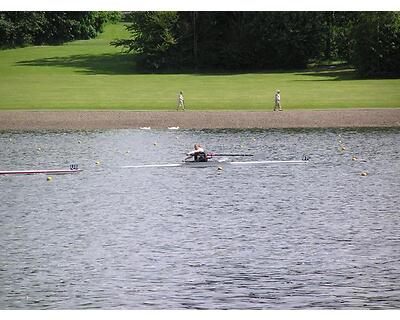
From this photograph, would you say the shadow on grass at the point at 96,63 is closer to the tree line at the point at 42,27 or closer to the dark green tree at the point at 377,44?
the tree line at the point at 42,27

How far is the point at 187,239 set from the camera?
18.0 m

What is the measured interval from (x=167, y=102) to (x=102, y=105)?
2.77 meters

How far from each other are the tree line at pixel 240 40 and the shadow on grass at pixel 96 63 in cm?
76

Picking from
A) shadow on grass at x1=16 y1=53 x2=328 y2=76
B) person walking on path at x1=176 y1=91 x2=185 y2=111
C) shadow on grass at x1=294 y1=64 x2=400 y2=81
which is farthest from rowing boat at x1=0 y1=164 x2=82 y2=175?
shadow on grass at x1=16 y1=53 x2=328 y2=76

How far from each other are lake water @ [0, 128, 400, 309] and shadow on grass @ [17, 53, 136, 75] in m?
20.5

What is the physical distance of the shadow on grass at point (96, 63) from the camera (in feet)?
170

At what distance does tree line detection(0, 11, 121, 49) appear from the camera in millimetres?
41125

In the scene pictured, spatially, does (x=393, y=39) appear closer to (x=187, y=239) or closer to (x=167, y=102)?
(x=167, y=102)

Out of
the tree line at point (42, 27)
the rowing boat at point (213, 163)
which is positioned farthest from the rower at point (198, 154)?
the tree line at point (42, 27)

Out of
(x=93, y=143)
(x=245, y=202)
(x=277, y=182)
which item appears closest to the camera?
(x=245, y=202)

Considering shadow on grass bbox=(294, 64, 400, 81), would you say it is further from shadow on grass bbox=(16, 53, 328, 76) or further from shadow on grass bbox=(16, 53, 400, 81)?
shadow on grass bbox=(16, 53, 328, 76)

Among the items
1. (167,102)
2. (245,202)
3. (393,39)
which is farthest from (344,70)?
(245,202)

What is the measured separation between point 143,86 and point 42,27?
20.8 feet

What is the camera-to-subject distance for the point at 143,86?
156 ft
